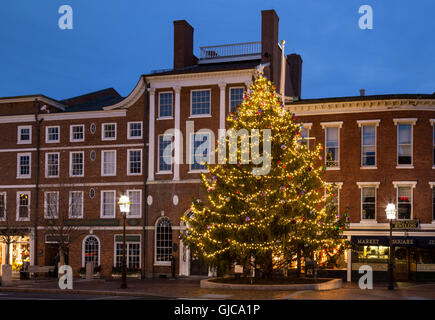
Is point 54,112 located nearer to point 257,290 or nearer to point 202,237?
point 202,237

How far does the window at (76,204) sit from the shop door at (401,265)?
70.1 feet

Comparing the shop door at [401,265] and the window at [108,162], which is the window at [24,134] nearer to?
the window at [108,162]

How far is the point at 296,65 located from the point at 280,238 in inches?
960

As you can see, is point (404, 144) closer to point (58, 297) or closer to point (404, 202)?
point (404, 202)

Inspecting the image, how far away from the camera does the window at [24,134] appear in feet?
146

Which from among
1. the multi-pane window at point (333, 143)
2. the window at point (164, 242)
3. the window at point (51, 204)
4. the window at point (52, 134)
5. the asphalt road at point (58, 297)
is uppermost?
the window at point (52, 134)

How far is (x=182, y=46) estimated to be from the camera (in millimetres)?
44594

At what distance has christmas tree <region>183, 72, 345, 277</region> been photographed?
2755 cm

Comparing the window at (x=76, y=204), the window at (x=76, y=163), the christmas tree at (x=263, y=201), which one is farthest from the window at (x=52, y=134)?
the christmas tree at (x=263, y=201)

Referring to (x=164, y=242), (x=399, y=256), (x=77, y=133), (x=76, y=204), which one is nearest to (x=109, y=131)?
(x=77, y=133)

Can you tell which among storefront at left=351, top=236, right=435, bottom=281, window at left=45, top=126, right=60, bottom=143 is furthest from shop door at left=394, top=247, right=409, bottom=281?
window at left=45, top=126, right=60, bottom=143

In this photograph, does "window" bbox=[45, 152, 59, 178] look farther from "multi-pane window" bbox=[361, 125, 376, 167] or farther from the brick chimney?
"multi-pane window" bbox=[361, 125, 376, 167]

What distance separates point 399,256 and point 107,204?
19.7 m
